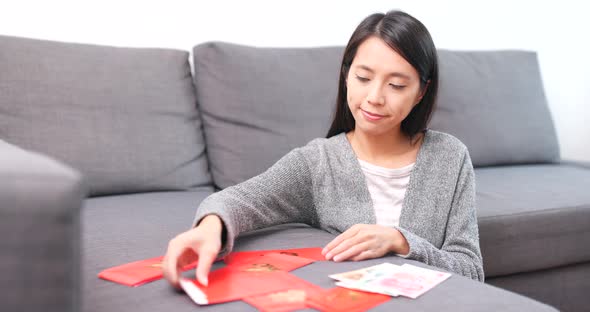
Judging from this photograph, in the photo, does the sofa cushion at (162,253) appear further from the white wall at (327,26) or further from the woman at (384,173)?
the white wall at (327,26)

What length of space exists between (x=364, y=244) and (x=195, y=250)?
1.06 ft

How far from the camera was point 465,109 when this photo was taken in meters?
2.40

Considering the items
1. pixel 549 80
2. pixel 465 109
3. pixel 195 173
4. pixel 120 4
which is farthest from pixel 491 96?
pixel 120 4

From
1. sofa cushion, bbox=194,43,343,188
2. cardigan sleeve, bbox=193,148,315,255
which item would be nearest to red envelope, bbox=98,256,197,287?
cardigan sleeve, bbox=193,148,315,255

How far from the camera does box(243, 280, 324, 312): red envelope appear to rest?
2.93 feet

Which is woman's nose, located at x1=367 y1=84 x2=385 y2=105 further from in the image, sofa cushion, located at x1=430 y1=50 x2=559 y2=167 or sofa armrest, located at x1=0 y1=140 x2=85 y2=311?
sofa cushion, located at x1=430 y1=50 x2=559 y2=167

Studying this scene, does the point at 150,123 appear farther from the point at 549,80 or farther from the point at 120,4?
the point at 549,80

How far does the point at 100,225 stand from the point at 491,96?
1.68 m

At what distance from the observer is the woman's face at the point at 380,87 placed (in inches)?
52.4

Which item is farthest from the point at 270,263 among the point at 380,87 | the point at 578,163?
the point at 578,163

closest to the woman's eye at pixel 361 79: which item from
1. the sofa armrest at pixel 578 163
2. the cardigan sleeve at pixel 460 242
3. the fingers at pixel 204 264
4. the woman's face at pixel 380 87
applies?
the woman's face at pixel 380 87

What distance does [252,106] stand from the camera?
6.59ft

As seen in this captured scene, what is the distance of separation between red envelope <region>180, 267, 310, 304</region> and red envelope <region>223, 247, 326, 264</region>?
0.25ft

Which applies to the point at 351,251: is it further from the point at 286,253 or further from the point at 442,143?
the point at 442,143
